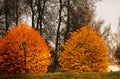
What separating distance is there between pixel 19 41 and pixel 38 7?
318 inches

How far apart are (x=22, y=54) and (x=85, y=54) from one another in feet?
22.0

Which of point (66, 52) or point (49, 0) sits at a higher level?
point (49, 0)

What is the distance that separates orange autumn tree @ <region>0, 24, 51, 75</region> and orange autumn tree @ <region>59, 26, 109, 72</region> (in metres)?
2.25

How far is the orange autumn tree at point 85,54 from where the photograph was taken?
49.5m

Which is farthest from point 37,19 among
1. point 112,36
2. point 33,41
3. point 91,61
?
point 112,36

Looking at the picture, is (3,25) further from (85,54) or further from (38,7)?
(85,54)

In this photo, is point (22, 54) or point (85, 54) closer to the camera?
point (22, 54)

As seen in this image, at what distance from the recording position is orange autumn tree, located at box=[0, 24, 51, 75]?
4906cm

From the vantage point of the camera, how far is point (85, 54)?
49938 mm

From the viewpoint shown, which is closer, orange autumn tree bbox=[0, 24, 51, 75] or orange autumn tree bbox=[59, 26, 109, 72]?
orange autumn tree bbox=[0, 24, 51, 75]

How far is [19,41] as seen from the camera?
166ft

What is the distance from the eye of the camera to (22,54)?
49.4 meters

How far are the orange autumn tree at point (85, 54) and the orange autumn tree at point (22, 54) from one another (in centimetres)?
225

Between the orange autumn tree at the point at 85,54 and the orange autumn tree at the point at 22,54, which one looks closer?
the orange autumn tree at the point at 22,54
